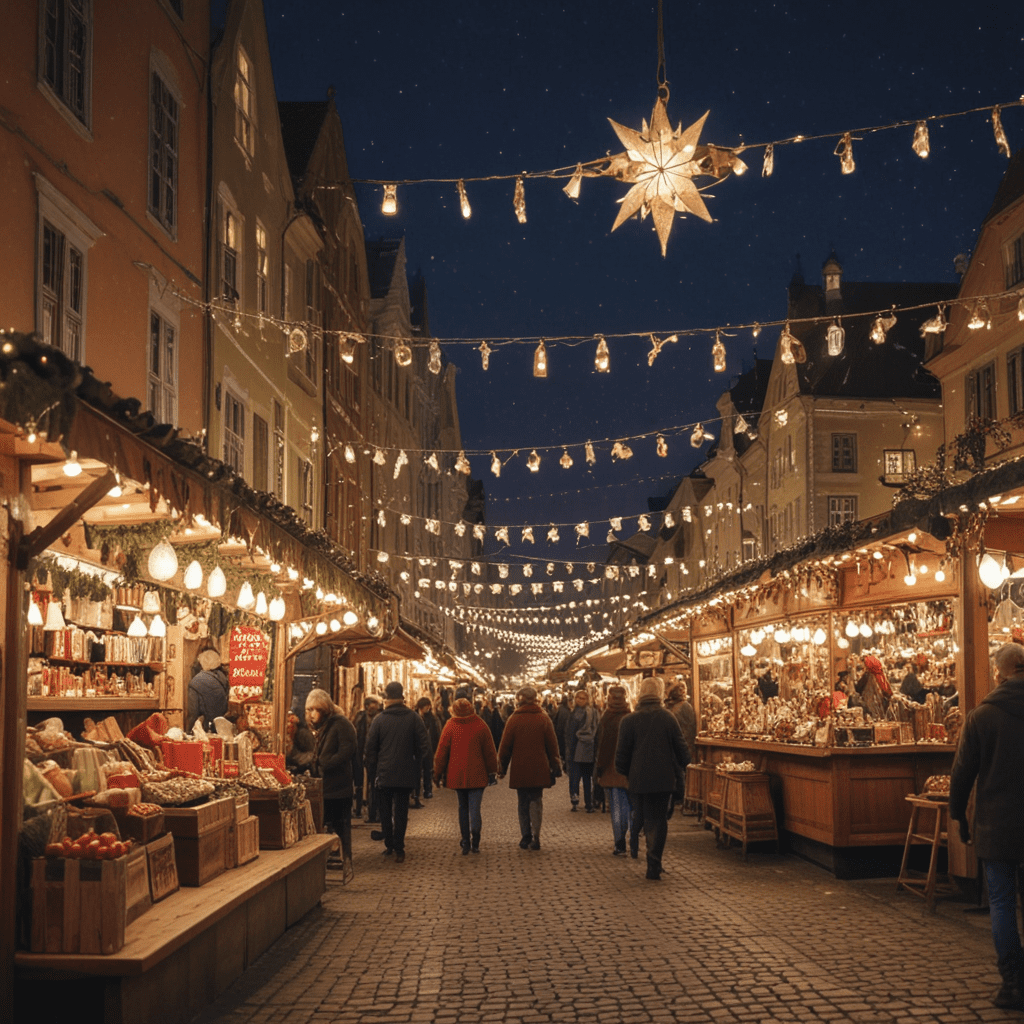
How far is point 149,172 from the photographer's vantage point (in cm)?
1550

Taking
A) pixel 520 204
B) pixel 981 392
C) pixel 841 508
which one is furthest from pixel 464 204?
pixel 841 508

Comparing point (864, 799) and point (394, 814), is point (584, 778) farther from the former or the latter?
point (864, 799)

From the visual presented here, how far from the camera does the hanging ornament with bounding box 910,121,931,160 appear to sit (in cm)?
1075

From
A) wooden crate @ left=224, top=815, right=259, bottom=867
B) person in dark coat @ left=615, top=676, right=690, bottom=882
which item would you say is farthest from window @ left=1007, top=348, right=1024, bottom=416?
wooden crate @ left=224, top=815, right=259, bottom=867

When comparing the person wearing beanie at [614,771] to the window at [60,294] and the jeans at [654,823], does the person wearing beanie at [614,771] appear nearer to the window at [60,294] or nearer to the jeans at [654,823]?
the jeans at [654,823]

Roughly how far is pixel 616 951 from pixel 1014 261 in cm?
2284

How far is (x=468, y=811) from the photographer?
1579 cm

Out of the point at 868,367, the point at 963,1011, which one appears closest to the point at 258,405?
the point at 963,1011

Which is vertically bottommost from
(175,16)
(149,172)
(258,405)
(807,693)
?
(807,693)

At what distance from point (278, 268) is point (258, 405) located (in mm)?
3061

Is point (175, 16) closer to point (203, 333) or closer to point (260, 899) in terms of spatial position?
point (203, 333)

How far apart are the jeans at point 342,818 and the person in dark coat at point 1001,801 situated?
24.4ft

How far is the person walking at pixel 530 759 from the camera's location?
51.7 ft

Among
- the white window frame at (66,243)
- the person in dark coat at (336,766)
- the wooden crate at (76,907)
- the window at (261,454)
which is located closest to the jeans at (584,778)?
the window at (261,454)
